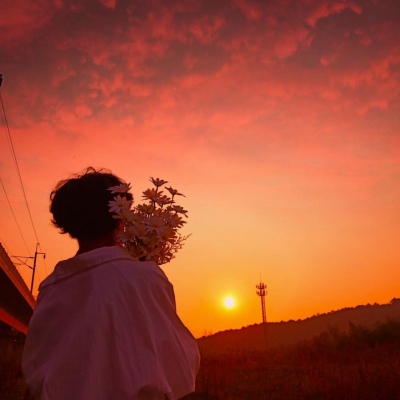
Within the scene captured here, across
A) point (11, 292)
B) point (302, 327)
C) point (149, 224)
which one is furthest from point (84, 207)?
point (302, 327)

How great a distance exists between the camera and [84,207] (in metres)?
2.41

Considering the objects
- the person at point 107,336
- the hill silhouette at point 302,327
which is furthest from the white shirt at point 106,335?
the hill silhouette at point 302,327

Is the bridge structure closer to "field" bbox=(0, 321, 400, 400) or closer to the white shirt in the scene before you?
"field" bbox=(0, 321, 400, 400)

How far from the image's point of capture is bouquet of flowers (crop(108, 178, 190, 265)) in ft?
7.77

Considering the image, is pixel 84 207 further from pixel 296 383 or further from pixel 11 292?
pixel 11 292

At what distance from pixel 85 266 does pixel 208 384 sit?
1407 centimetres

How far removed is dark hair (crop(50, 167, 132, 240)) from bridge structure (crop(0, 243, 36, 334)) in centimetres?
1411

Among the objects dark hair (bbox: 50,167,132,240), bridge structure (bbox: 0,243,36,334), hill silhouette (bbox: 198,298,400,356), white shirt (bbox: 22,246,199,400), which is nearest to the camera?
white shirt (bbox: 22,246,199,400)

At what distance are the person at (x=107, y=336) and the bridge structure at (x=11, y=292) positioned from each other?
14426 mm

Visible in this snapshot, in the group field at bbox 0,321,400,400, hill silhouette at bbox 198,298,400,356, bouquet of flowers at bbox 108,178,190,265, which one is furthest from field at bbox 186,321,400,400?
hill silhouette at bbox 198,298,400,356

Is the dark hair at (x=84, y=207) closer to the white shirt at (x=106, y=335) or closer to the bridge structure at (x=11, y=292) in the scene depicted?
the white shirt at (x=106, y=335)

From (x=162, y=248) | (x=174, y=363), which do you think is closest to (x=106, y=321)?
(x=174, y=363)

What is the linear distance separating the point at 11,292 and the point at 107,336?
2186 centimetres

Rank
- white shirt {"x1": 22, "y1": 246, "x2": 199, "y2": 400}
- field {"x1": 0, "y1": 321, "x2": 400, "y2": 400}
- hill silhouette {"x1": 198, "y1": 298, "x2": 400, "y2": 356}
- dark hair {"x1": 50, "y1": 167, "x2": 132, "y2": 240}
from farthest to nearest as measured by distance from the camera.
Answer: hill silhouette {"x1": 198, "y1": 298, "x2": 400, "y2": 356} → field {"x1": 0, "y1": 321, "x2": 400, "y2": 400} → dark hair {"x1": 50, "y1": 167, "x2": 132, "y2": 240} → white shirt {"x1": 22, "y1": 246, "x2": 199, "y2": 400}
